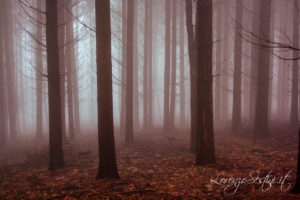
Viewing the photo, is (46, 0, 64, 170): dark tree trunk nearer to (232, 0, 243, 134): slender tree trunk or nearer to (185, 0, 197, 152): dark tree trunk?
(185, 0, 197, 152): dark tree trunk

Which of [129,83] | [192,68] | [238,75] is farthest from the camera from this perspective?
[238,75]

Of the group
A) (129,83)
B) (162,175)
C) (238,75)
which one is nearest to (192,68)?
(162,175)

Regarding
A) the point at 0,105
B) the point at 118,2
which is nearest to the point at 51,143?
the point at 0,105

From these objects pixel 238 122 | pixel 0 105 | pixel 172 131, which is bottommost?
pixel 172 131

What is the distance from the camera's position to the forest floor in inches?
196

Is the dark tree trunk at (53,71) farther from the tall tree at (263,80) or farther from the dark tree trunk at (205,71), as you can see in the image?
the tall tree at (263,80)

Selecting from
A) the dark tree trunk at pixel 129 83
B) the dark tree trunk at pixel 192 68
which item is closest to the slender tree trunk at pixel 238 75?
the dark tree trunk at pixel 192 68

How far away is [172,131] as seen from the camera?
16.9 meters

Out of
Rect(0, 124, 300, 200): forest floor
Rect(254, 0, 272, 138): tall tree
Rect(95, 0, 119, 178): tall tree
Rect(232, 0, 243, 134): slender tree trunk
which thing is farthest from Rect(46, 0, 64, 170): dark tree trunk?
Rect(232, 0, 243, 134): slender tree trunk

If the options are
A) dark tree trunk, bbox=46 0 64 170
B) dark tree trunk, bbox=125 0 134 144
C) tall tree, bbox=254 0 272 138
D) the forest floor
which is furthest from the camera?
dark tree trunk, bbox=125 0 134 144

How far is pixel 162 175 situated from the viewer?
21.9 feet

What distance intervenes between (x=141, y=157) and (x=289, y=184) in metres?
6.07

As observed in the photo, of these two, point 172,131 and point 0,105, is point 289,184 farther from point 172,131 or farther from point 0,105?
point 0,105

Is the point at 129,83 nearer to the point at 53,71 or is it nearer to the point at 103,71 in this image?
the point at 53,71
